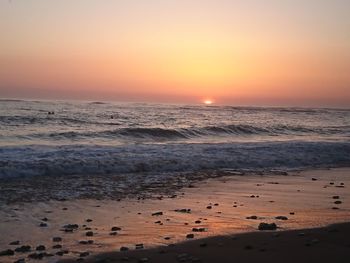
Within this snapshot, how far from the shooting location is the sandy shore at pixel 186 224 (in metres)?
5.52

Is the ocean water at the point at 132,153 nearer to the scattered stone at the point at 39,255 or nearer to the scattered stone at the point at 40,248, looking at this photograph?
the scattered stone at the point at 40,248

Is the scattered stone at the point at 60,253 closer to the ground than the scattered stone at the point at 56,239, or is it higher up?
higher up

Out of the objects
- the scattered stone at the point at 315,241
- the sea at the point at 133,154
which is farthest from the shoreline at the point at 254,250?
the sea at the point at 133,154

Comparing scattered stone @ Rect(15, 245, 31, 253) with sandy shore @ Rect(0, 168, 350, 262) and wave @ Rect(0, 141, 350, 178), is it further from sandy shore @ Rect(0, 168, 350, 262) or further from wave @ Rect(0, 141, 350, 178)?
wave @ Rect(0, 141, 350, 178)

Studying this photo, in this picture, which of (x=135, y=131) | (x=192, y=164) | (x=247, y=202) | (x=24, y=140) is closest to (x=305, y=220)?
(x=247, y=202)

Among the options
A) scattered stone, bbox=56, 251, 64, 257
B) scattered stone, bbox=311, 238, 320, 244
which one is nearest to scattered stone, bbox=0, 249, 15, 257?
scattered stone, bbox=56, 251, 64, 257

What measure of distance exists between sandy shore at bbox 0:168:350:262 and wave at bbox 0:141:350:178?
425cm

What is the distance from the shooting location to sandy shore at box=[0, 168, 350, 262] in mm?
5516

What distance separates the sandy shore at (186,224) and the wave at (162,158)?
167 inches

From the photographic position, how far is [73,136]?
2306cm

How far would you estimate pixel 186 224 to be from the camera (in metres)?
7.07

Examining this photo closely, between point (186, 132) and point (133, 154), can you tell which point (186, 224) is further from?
point (186, 132)

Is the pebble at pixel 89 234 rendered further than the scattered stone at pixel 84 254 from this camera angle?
Yes

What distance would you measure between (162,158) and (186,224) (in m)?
8.75
